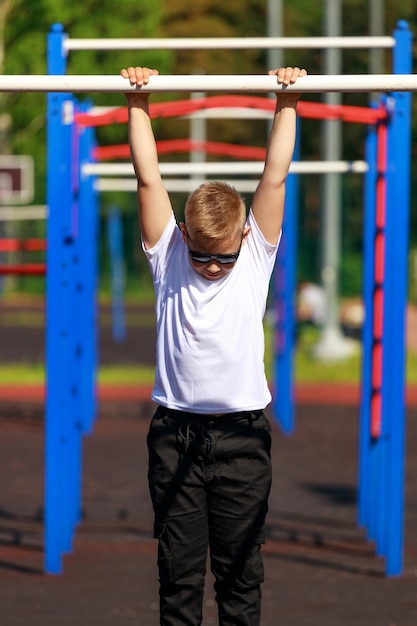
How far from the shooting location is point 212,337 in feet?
13.1

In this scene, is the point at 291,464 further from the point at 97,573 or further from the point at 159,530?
the point at 159,530

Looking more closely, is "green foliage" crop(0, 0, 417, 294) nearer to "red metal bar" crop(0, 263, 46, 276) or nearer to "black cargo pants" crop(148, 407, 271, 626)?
"red metal bar" crop(0, 263, 46, 276)

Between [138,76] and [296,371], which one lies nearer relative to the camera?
[138,76]

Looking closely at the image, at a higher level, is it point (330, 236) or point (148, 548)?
point (330, 236)

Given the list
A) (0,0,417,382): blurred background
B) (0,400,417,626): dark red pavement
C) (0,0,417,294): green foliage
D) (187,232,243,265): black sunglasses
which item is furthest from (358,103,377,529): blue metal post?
(0,0,417,294): green foliage

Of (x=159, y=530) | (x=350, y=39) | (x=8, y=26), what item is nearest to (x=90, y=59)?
(x=8, y=26)

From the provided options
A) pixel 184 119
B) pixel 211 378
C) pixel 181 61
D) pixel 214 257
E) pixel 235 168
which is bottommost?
pixel 211 378

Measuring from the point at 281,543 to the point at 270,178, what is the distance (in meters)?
3.51

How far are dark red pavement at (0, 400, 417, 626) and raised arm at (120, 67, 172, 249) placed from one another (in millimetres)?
2018

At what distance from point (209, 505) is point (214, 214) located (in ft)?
2.72

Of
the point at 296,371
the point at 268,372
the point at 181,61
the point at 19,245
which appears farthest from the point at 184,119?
the point at 19,245

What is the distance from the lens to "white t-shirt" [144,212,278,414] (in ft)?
13.1

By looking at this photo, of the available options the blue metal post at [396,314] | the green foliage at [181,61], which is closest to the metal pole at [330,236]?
the green foliage at [181,61]

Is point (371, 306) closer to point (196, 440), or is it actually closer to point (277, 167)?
point (277, 167)
